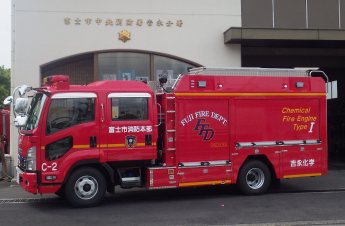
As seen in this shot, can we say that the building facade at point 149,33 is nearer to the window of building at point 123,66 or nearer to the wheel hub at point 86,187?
the window of building at point 123,66

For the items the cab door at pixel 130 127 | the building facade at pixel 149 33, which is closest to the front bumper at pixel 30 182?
the cab door at pixel 130 127

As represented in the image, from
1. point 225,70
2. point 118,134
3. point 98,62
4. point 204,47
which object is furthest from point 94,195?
point 204,47

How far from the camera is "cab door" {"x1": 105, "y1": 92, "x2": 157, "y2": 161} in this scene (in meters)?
10.6

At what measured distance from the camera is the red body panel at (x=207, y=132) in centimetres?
1042

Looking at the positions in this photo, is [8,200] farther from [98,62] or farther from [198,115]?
[98,62]

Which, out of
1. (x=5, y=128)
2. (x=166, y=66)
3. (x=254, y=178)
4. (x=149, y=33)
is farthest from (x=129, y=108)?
(x=5, y=128)

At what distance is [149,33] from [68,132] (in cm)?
700

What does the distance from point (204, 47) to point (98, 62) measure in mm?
3451

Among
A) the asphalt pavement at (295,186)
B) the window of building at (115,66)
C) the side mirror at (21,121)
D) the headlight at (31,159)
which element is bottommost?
the asphalt pavement at (295,186)

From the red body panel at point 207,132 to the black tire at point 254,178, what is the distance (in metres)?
0.16

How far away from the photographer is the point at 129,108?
35.4 feet

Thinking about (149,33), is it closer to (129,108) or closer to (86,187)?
(129,108)

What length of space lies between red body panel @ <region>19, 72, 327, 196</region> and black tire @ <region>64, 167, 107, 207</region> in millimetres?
225

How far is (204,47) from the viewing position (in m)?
16.9
